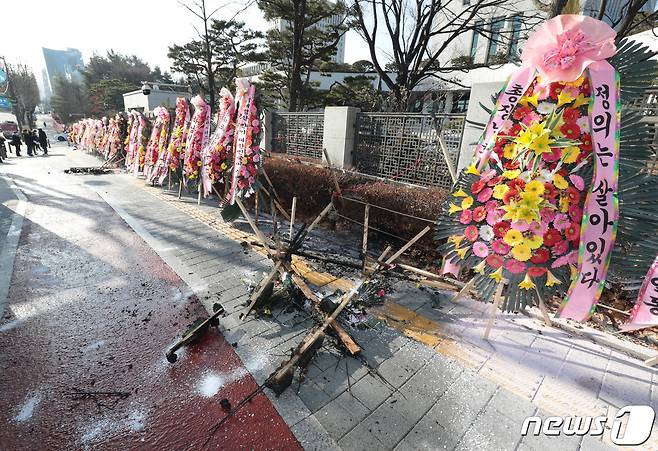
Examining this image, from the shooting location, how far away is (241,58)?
21.7 meters

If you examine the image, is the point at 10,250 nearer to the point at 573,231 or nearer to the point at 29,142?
the point at 573,231

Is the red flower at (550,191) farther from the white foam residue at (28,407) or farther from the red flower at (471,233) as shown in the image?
the white foam residue at (28,407)

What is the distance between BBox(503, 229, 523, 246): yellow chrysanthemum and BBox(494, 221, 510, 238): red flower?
0.06 metres

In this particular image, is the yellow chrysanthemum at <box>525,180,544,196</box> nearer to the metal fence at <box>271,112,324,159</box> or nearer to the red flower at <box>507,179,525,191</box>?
the red flower at <box>507,179,525,191</box>

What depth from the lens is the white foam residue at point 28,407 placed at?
2.38 metres

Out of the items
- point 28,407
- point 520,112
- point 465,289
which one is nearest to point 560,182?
point 520,112

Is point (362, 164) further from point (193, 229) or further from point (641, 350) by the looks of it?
point (641, 350)

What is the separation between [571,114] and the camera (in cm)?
275

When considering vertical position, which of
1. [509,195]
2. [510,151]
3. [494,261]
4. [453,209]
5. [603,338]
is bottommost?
[603,338]

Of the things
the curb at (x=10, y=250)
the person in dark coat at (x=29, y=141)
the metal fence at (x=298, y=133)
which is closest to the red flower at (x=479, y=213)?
the curb at (x=10, y=250)

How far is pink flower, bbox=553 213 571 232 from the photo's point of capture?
277 centimetres

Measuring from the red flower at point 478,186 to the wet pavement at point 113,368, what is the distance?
8.83 ft

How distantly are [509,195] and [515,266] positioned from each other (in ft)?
2.16

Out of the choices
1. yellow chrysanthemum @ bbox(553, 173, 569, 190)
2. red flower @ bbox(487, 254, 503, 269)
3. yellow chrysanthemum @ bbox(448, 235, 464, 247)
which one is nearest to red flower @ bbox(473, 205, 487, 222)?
yellow chrysanthemum @ bbox(448, 235, 464, 247)
